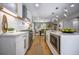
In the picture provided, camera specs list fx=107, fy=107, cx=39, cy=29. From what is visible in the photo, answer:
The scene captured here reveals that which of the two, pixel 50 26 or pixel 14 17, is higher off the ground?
→ pixel 14 17

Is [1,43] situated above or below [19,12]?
below

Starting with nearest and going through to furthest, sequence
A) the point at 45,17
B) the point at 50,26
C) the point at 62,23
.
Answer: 1. the point at 62,23
2. the point at 45,17
3. the point at 50,26

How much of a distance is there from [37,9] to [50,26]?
62 cm

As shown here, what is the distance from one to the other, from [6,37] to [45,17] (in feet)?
4.55

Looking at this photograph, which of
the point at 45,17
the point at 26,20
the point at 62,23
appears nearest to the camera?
the point at 62,23

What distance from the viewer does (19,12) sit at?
2.89m

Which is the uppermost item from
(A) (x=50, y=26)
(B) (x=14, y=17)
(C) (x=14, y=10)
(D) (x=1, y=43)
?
(C) (x=14, y=10)

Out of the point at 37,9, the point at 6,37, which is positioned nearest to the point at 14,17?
the point at 37,9
